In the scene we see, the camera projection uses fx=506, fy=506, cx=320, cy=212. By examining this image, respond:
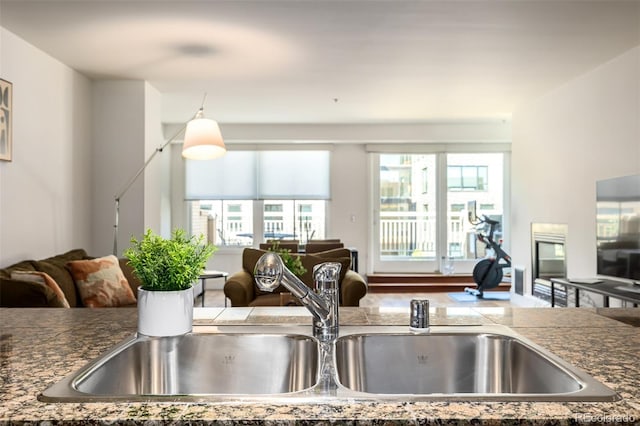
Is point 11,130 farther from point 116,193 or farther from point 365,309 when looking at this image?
point 365,309

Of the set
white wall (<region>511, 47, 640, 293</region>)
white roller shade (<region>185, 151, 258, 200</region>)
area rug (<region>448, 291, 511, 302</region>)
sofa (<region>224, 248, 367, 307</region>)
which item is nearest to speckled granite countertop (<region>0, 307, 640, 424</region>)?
sofa (<region>224, 248, 367, 307</region>)

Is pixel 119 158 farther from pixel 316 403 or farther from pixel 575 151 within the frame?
pixel 316 403

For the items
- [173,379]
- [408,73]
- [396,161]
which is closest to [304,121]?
[396,161]

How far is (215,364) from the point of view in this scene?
4.06ft

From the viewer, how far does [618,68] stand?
4.48 m

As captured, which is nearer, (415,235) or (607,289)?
(607,289)

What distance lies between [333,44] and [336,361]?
132 inches

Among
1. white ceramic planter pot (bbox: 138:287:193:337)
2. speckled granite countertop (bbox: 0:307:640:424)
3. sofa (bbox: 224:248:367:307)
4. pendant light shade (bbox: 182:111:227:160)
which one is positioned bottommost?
sofa (bbox: 224:248:367:307)

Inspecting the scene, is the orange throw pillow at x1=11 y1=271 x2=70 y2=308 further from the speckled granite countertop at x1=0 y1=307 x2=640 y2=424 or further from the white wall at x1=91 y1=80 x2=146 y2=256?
the white wall at x1=91 y1=80 x2=146 y2=256

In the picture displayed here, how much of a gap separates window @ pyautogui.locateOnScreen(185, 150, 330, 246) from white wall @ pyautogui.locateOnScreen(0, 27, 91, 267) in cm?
309

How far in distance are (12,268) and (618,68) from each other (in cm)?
516

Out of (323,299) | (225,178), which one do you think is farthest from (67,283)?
(225,178)

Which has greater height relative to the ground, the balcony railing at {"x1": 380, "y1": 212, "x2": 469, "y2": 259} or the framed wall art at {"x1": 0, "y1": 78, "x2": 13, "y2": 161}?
the framed wall art at {"x1": 0, "y1": 78, "x2": 13, "y2": 161}

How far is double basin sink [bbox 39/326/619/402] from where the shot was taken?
118cm
